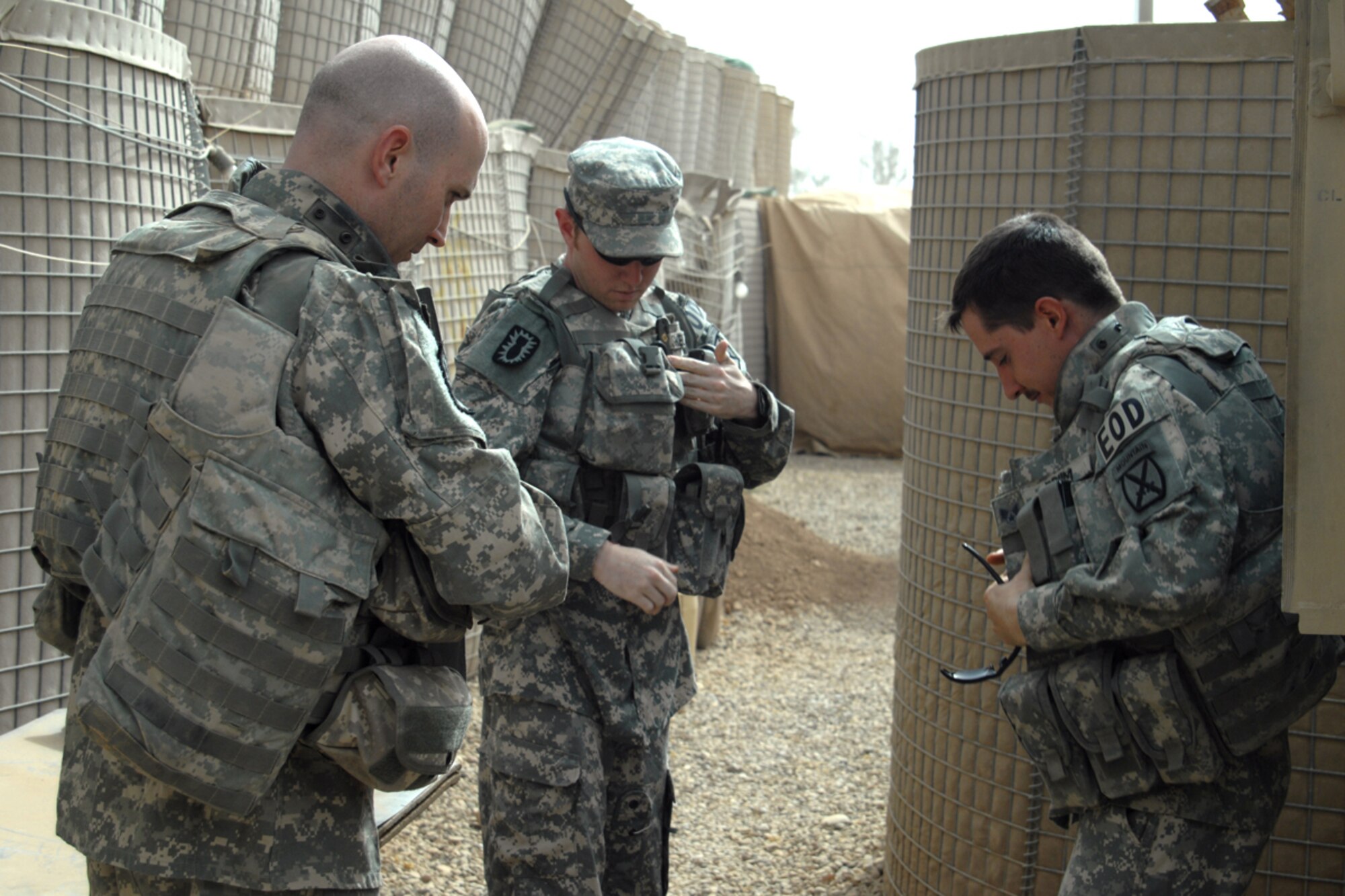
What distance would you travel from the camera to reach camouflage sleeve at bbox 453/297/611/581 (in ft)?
8.41

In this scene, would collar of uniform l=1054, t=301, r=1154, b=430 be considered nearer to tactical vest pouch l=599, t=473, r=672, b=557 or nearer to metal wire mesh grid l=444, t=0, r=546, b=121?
tactical vest pouch l=599, t=473, r=672, b=557

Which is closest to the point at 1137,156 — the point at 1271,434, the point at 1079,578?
the point at 1271,434

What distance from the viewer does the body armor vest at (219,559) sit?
1.57 metres

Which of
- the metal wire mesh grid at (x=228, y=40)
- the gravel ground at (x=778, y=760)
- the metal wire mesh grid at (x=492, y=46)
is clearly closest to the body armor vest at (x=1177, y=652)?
the gravel ground at (x=778, y=760)

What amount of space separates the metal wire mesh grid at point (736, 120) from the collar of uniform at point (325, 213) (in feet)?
33.2

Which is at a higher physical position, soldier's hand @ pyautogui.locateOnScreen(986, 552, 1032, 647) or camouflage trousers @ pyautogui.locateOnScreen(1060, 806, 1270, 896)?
soldier's hand @ pyautogui.locateOnScreen(986, 552, 1032, 647)

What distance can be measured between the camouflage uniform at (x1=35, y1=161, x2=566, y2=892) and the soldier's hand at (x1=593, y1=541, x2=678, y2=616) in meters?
0.76

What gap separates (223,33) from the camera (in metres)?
4.41

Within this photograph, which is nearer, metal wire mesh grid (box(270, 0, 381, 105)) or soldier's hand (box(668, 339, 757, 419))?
soldier's hand (box(668, 339, 757, 419))

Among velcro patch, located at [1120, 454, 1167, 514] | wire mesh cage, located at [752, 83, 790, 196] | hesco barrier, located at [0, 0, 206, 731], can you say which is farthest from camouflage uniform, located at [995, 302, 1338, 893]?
wire mesh cage, located at [752, 83, 790, 196]

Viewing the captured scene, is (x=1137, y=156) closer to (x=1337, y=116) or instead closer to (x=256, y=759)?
(x=1337, y=116)

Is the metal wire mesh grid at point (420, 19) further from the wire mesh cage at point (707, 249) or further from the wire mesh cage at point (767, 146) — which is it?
the wire mesh cage at point (767, 146)

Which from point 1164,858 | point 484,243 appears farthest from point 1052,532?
point 484,243

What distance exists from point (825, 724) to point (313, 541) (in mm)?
4036
